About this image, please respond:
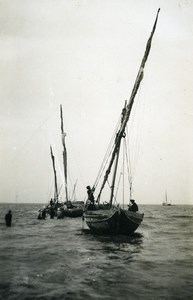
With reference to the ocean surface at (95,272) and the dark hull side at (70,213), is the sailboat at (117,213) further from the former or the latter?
the dark hull side at (70,213)

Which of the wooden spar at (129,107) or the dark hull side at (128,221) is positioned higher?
the wooden spar at (129,107)

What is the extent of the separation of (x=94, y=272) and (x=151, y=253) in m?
7.54

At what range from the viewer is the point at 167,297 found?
11.9m

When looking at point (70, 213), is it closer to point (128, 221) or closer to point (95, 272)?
point (128, 221)

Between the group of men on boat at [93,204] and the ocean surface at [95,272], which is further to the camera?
the group of men on boat at [93,204]

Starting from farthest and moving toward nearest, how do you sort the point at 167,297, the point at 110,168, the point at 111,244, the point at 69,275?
the point at 110,168 < the point at 111,244 < the point at 69,275 < the point at 167,297

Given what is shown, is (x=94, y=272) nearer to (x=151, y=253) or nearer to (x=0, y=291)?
(x=0, y=291)

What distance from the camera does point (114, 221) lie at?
27.7 m

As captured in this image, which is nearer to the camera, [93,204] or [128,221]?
[128,221]

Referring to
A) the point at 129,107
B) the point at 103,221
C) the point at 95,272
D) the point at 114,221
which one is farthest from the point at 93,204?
the point at 95,272

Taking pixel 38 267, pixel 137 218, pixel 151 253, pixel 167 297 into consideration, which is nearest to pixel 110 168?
pixel 137 218

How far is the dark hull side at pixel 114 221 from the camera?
27.5m

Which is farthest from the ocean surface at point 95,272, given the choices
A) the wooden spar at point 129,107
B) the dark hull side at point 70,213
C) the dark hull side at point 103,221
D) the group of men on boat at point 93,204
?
the dark hull side at point 70,213

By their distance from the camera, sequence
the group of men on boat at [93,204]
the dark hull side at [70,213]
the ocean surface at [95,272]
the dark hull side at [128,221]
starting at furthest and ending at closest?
the dark hull side at [70,213], the group of men on boat at [93,204], the dark hull side at [128,221], the ocean surface at [95,272]
